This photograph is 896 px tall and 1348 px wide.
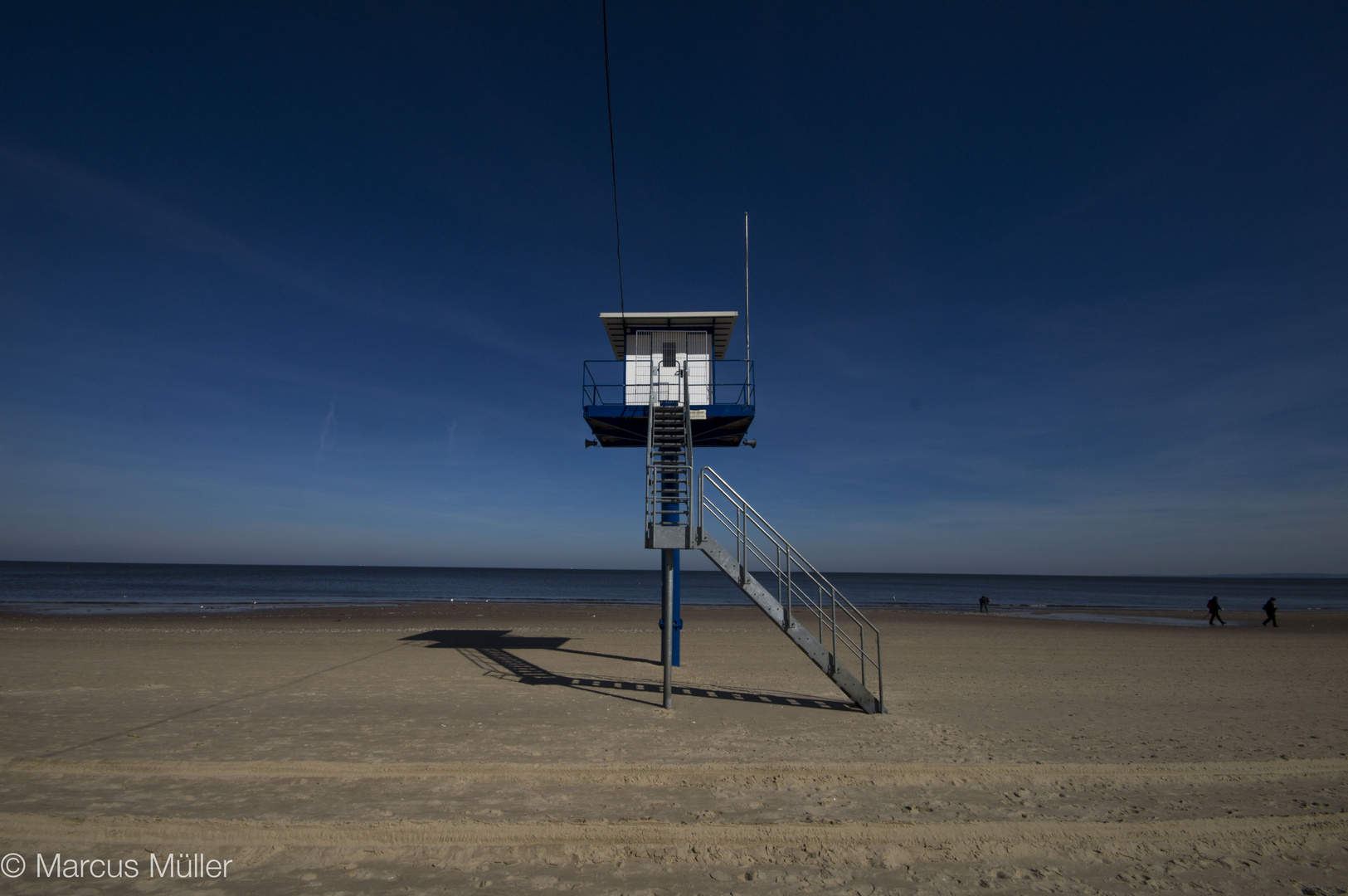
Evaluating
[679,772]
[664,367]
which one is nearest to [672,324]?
[664,367]

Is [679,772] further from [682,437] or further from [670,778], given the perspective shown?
[682,437]

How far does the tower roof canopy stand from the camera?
51.2 ft

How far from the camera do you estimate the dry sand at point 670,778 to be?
5473 mm

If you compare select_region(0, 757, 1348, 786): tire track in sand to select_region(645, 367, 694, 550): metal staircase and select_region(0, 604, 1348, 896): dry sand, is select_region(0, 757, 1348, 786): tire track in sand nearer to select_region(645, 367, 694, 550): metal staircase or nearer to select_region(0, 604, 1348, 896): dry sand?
select_region(0, 604, 1348, 896): dry sand

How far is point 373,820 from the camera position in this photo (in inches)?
246

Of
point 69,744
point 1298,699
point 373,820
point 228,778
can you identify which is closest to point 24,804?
point 228,778

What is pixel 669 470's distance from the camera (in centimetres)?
1270

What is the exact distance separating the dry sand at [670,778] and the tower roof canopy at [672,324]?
8.24 m

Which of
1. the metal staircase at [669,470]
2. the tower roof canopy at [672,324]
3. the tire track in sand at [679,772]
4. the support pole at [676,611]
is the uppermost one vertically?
the tower roof canopy at [672,324]

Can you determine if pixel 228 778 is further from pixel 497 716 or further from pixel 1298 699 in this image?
pixel 1298 699

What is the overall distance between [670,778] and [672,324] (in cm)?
1094

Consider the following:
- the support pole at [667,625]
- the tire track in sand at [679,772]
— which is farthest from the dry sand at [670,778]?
the support pole at [667,625]

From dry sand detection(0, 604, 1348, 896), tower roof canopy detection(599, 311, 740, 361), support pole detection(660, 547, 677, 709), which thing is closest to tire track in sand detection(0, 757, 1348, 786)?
dry sand detection(0, 604, 1348, 896)

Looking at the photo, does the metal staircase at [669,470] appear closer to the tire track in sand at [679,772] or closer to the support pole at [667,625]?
the support pole at [667,625]
